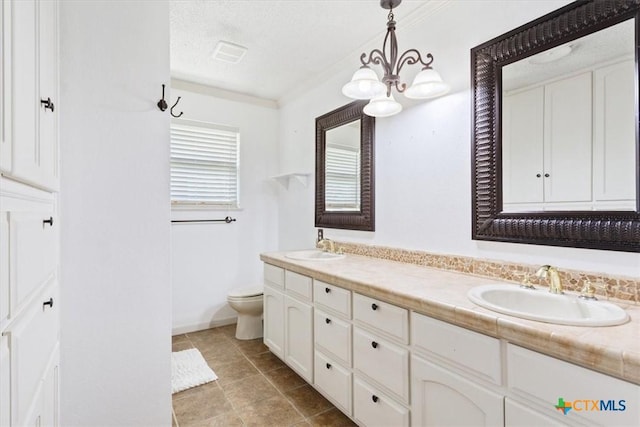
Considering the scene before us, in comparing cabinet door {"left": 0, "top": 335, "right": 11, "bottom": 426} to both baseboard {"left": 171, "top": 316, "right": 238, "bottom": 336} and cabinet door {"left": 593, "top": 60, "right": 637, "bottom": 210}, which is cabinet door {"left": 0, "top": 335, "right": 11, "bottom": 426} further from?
baseboard {"left": 171, "top": 316, "right": 238, "bottom": 336}

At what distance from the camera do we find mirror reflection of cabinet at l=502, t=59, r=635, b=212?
1210 millimetres

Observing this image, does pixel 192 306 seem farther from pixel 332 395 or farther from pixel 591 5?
pixel 591 5

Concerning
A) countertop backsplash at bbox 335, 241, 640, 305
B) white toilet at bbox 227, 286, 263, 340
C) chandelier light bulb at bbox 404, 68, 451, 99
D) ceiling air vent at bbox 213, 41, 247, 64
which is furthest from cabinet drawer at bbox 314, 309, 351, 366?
ceiling air vent at bbox 213, 41, 247, 64

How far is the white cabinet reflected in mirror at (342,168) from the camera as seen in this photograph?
2525 mm

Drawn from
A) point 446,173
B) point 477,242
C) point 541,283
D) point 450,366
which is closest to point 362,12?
point 446,173

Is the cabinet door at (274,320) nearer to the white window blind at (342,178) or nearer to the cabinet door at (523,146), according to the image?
the white window blind at (342,178)

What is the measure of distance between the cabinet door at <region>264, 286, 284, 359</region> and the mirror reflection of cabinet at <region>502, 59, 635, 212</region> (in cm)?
163

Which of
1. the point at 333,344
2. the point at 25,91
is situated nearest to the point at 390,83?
the point at 333,344

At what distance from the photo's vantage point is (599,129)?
1268 mm

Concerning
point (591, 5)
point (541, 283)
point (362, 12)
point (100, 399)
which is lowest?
point (100, 399)

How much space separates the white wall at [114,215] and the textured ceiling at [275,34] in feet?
2.07

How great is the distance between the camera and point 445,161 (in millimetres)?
1839

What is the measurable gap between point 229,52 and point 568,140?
233 cm

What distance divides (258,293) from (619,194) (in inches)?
100.0
